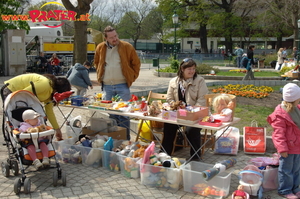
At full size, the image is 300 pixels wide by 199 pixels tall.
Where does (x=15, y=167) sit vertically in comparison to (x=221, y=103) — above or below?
below

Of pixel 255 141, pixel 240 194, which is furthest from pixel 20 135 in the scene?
pixel 255 141

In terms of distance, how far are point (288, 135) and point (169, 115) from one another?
1.59m

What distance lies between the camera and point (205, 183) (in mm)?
4418

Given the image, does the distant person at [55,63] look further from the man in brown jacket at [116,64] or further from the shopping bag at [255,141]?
the shopping bag at [255,141]

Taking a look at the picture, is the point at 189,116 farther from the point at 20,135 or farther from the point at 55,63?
the point at 55,63

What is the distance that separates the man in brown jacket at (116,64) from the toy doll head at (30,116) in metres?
1.71

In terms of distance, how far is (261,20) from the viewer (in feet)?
126

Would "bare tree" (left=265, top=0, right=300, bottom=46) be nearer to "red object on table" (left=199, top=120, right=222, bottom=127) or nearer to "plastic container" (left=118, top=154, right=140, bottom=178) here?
"red object on table" (left=199, top=120, right=222, bottom=127)

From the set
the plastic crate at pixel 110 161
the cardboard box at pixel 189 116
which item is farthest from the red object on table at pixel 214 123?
the plastic crate at pixel 110 161

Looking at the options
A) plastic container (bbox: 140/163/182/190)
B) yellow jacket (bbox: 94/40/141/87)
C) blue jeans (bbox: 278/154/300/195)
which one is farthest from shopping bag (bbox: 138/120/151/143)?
blue jeans (bbox: 278/154/300/195)

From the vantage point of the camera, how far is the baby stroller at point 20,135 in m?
4.46

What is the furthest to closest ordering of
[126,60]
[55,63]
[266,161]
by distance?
[55,63] → [126,60] → [266,161]

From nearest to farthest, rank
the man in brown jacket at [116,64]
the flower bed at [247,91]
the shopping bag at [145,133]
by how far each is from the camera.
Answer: the man in brown jacket at [116,64] < the shopping bag at [145,133] < the flower bed at [247,91]

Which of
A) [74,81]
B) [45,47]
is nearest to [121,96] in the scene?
[74,81]
